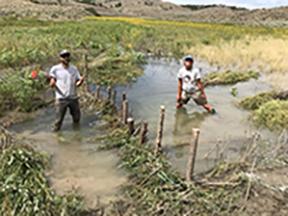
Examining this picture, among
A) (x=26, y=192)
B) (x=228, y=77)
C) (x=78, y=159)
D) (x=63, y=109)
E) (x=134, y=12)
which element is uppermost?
(x=26, y=192)

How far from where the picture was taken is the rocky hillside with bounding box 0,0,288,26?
4912cm

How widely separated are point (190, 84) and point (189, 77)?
0.18 metres

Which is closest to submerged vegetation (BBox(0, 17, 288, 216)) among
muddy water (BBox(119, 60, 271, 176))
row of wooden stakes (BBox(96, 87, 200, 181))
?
row of wooden stakes (BBox(96, 87, 200, 181))

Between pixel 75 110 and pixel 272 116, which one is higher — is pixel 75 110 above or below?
above

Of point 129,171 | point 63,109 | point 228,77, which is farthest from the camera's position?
point 228,77

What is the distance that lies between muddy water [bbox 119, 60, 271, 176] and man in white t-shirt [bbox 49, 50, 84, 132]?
5.79ft

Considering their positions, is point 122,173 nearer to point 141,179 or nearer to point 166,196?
point 141,179

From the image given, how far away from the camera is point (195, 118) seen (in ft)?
31.6

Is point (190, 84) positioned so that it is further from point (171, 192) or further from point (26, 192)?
Result: point (26, 192)

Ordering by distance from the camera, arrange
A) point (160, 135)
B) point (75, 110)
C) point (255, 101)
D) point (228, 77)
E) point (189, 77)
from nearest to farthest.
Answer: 1. point (160, 135)
2. point (75, 110)
3. point (189, 77)
4. point (255, 101)
5. point (228, 77)

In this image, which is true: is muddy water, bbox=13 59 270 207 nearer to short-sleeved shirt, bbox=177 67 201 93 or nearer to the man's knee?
the man's knee

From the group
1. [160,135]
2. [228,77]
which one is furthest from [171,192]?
[228,77]

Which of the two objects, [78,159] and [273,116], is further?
[273,116]

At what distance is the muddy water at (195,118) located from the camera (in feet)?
24.9
